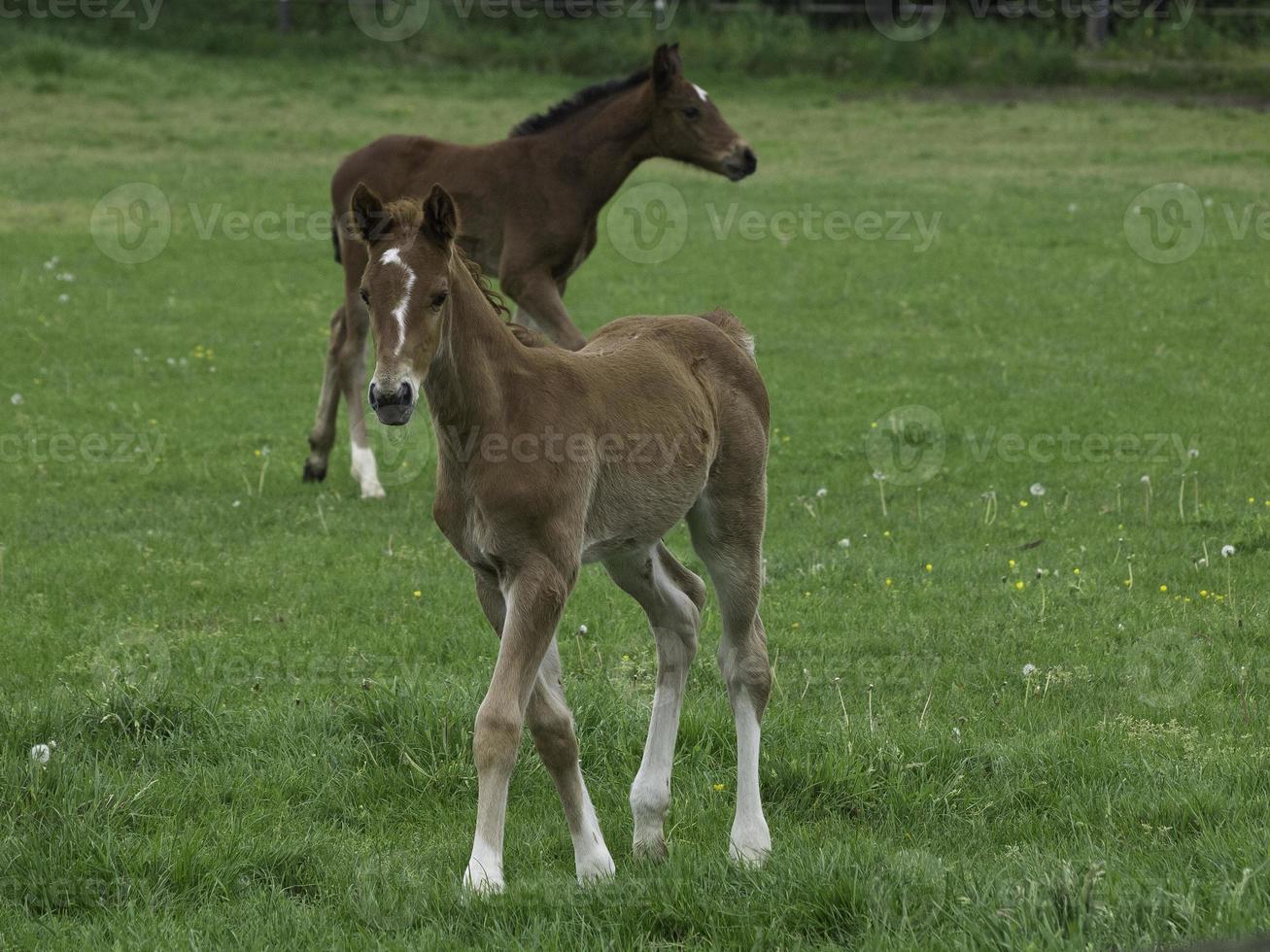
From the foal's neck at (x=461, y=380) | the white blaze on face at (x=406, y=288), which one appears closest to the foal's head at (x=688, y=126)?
the foal's neck at (x=461, y=380)

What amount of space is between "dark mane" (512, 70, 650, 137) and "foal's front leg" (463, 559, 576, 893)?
703cm

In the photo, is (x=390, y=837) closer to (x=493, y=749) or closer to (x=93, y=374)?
(x=493, y=749)

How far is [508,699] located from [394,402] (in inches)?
34.6

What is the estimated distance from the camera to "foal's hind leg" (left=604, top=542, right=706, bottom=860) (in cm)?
496

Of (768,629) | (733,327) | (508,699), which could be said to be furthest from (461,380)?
(768,629)

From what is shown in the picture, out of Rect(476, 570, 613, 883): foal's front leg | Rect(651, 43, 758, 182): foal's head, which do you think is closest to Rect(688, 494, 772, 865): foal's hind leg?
Rect(476, 570, 613, 883): foal's front leg

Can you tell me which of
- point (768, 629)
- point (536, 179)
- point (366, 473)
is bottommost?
point (366, 473)

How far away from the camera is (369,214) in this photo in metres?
4.64

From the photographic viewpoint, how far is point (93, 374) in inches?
530

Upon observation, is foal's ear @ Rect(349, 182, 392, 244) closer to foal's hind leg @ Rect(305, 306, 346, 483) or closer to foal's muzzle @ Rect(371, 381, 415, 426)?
foal's muzzle @ Rect(371, 381, 415, 426)

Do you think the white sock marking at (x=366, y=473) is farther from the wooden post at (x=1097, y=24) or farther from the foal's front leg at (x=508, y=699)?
the wooden post at (x=1097, y=24)

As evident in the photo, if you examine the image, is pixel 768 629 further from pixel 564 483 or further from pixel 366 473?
pixel 366 473

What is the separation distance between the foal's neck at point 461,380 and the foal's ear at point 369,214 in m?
0.24

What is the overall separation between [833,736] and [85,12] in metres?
31.2
